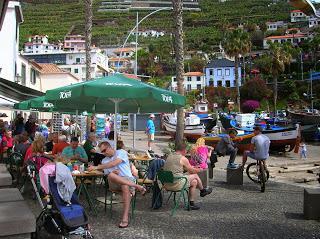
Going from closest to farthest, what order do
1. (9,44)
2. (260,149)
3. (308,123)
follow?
1. (260,149)
2. (9,44)
3. (308,123)

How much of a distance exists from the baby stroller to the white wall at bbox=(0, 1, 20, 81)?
2447 cm

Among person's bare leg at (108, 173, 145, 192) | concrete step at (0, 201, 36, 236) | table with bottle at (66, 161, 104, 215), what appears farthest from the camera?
table with bottle at (66, 161, 104, 215)

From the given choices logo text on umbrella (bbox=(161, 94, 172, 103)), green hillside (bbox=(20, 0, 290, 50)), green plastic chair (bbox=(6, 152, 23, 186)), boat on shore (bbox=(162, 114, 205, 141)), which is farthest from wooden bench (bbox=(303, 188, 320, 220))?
green hillside (bbox=(20, 0, 290, 50))

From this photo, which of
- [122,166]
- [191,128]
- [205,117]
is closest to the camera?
[122,166]

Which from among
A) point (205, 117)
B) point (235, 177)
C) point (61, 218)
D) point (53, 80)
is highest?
point (53, 80)

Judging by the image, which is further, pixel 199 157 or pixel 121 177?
pixel 199 157

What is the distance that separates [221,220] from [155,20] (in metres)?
190

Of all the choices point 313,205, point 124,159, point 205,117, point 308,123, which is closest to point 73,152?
point 124,159

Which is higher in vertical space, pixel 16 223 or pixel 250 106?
pixel 250 106

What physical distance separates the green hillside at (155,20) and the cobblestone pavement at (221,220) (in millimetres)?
135775

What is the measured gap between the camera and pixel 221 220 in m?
7.59

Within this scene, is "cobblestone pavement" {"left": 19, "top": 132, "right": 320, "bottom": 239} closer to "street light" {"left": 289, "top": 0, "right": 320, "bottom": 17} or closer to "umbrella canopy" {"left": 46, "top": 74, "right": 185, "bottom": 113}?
"umbrella canopy" {"left": 46, "top": 74, "right": 185, "bottom": 113}

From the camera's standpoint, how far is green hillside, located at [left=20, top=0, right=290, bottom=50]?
158 meters

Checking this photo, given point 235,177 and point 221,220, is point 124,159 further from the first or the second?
point 235,177
